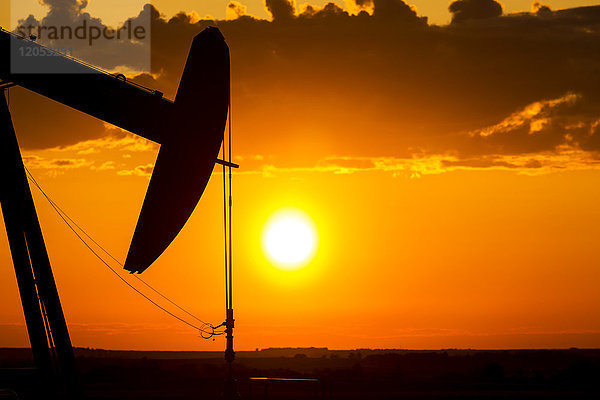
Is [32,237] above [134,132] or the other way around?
the other way around

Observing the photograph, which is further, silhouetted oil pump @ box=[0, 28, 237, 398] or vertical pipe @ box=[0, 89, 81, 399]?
vertical pipe @ box=[0, 89, 81, 399]

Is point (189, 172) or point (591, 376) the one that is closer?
point (189, 172)

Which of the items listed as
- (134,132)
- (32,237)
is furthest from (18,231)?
(134,132)

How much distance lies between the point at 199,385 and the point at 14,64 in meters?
31.5

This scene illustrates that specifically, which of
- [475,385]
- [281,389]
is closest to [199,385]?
[281,389]

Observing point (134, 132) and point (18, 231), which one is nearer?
point (134, 132)

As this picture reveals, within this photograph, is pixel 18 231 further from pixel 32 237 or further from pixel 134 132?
pixel 134 132

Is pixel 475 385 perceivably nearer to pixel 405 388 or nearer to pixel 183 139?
pixel 405 388

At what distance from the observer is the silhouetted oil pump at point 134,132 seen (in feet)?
60.8

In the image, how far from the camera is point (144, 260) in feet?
62.3

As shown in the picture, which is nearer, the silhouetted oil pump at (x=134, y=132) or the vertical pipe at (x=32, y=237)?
the silhouetted oil pump at (x=134, y=132)

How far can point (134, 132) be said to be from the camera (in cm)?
1917

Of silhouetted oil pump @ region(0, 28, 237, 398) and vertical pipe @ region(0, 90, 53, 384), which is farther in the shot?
vertical pipe @ region(0, 90, 53, 384)

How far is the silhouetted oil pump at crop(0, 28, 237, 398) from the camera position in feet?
60.8
